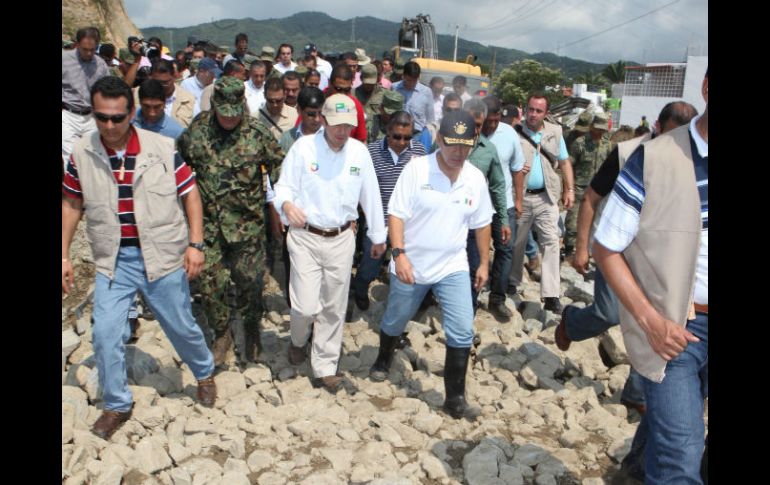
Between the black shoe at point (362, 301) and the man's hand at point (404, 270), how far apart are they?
193cm

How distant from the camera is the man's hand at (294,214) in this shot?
167 inches

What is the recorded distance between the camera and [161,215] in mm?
3662

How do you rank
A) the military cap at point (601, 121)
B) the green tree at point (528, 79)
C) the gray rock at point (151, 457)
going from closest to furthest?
the gray rock at point (151, 457) < the military cap at point (601, 121) < the green tree at point (528, 79)

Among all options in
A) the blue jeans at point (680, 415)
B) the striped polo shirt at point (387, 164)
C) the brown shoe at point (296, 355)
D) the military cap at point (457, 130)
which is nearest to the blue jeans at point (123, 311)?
the brown shoe at point (296, 355)

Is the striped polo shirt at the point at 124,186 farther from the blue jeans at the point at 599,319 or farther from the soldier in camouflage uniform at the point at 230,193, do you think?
the blue jeans at the point at 599,319

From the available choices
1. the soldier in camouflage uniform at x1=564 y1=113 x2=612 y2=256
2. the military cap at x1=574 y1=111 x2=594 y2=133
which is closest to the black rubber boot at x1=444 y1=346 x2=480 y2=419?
the soldier in camouflage uniform at x1=564 y1=113 x2=612 y2=256

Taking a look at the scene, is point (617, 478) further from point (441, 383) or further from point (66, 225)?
point (66, 225)

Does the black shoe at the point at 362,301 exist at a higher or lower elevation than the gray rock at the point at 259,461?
higher

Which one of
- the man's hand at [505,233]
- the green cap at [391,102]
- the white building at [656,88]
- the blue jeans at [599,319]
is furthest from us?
the white building at [656,88]

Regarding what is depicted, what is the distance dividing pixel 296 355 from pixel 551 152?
3419 millimetres

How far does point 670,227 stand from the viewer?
2.22m

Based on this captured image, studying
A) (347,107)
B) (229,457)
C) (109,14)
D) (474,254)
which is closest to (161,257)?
(229,457)

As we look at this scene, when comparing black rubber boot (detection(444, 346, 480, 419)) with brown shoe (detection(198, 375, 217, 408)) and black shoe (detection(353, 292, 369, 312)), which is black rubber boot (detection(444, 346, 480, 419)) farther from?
black shoe (detection(353, 292, 369, 312))

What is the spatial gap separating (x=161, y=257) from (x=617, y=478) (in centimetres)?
297
